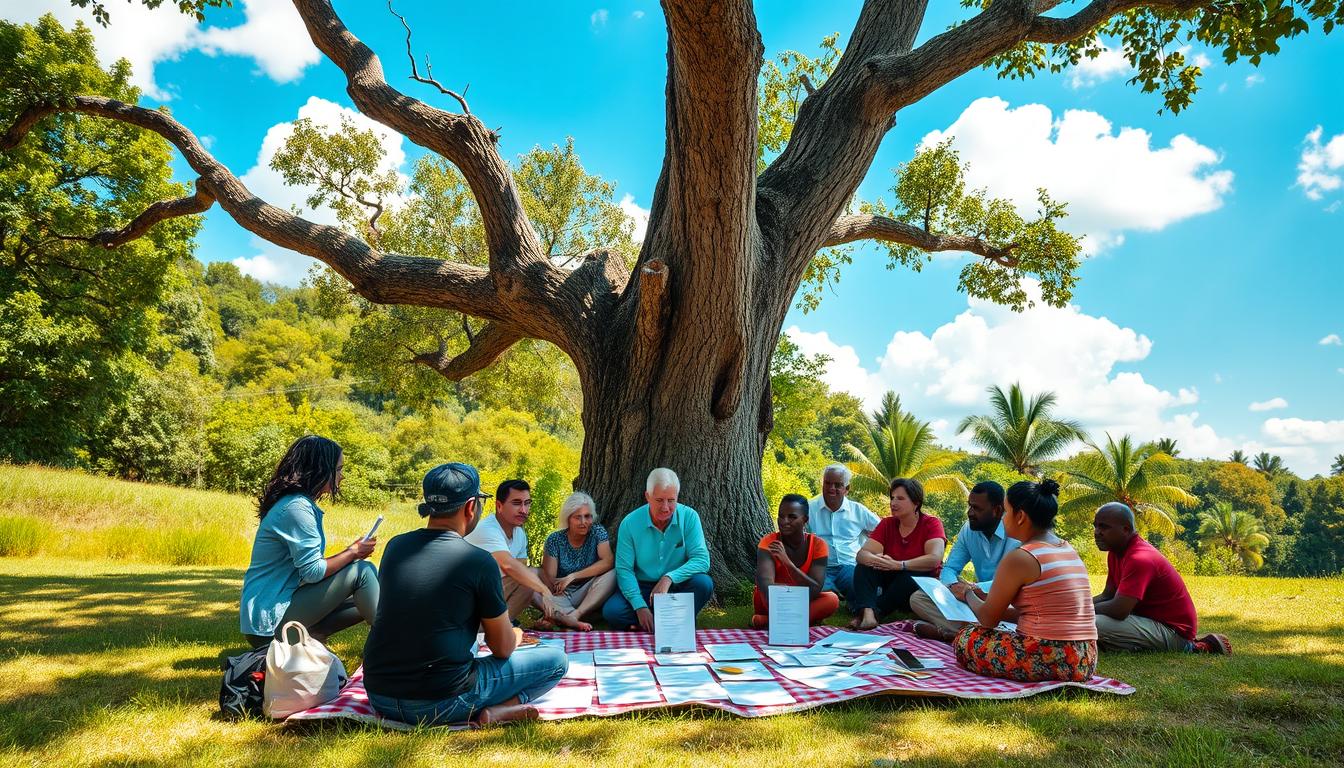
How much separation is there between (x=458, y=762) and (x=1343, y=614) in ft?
27.0

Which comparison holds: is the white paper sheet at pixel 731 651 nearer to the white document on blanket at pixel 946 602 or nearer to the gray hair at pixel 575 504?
the white document on blanket at pixel 946 602

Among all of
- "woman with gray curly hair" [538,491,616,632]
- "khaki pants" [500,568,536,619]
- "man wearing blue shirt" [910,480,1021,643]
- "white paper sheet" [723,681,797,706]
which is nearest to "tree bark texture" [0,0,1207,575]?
"woman with gray curly hair" [538,491,616,632]

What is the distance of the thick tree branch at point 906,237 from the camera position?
30.5 ft

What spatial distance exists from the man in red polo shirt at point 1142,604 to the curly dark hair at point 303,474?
4991 millimetres

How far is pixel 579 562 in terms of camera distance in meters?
6.27

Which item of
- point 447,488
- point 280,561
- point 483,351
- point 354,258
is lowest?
point 280,561

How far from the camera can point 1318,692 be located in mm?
3893

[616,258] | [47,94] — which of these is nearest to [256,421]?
[47,94]

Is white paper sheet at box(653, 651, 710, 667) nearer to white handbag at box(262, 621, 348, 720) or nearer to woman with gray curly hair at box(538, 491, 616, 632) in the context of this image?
woman with gray curly hair at box(538, 491, 616, 632)

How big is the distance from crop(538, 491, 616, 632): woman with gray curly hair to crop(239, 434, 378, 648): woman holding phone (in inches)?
72.4

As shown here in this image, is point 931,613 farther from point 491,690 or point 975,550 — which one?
point 491,690

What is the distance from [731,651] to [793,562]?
48.2 inches

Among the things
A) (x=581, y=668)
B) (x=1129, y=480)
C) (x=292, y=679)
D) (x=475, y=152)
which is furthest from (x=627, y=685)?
(x=1129, y=480)

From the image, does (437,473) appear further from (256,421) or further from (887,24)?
(256,421)
